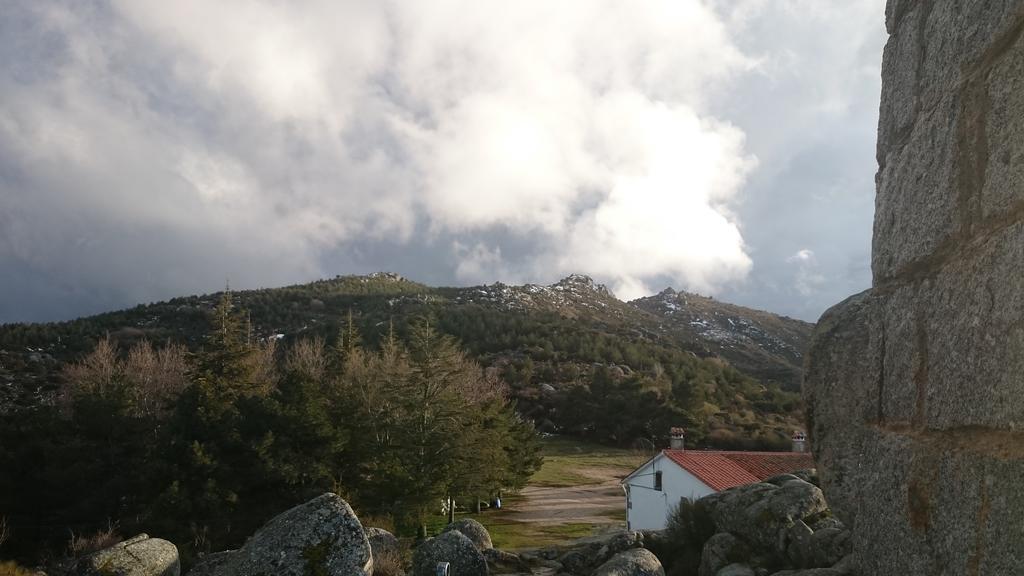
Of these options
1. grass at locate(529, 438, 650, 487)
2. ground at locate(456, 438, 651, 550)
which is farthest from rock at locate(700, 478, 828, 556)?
grass at locate(529, 438, 650, 487)

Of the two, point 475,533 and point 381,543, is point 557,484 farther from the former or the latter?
point 381,543

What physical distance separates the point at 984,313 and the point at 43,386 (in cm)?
7982

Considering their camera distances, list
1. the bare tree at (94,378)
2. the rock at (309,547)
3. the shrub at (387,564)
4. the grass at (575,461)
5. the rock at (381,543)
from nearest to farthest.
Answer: the rock at (309,547) → the shrub at (387,564) → the rock at (381,543) → the bare tree at (94,378) → the grass at (575,461)

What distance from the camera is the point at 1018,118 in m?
2.46

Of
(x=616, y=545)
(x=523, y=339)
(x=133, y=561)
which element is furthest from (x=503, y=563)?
(x=523, y=339)

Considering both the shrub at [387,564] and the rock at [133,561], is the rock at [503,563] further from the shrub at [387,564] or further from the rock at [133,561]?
the rock at [133,561]

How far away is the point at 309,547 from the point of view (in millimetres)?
9859

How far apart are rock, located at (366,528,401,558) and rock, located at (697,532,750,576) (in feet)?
30.2

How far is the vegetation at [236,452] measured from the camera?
82.6ft

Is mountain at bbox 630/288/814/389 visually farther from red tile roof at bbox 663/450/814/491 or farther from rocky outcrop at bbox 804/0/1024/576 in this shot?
rocky outcrop at bbox 804/0/1024/576

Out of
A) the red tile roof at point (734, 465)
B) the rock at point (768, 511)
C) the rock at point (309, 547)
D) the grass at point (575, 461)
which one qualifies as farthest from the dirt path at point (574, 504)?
the rock at point (309, 547)

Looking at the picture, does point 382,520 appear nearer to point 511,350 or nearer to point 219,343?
point 219,343

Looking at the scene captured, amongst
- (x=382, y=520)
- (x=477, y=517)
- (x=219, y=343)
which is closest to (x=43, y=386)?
(x=219, y=343)

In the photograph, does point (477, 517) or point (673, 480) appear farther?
point (477, 517)
